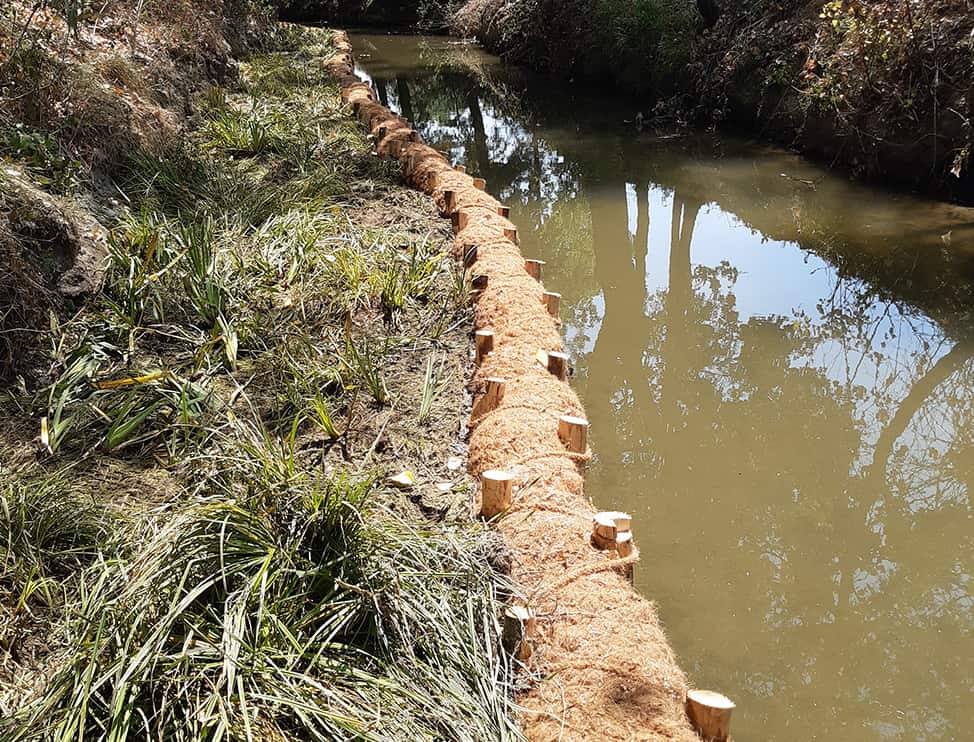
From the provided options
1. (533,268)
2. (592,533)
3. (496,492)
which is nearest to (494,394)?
(496,492)

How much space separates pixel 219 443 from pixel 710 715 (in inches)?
73.0

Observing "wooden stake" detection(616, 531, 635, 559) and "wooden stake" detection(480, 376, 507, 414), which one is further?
"wooden stake" detection(480, 376, 507, 414)

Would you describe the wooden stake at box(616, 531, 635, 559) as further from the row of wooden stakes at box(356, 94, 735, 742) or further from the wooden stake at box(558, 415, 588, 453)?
the wooden stake at box(558, 415, 588, 453)

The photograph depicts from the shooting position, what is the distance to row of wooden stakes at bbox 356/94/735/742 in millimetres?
1999

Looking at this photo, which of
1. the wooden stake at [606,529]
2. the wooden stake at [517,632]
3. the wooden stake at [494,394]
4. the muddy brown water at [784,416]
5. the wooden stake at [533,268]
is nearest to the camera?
the wooden stake at [517,632]

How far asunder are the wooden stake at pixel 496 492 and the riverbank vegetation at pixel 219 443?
0.16 metres

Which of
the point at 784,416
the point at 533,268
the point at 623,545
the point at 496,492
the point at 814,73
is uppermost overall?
the point at 814,73

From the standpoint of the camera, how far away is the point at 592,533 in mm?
2529

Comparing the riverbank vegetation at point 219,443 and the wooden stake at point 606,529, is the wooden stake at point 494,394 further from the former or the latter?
the wooden stake at point 606,529

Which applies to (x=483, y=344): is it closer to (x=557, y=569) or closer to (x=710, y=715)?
(x=557, y=569)

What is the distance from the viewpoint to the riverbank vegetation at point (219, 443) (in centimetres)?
187

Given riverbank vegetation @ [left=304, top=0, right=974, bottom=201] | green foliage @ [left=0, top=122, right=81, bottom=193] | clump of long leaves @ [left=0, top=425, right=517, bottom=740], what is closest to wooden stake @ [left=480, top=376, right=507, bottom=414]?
clump of long leaves @ [left=0, top=425, right=517, bottom=740]

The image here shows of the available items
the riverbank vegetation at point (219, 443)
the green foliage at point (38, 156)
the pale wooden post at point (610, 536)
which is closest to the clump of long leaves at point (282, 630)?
the riverbank vegetation at point (219, 443)

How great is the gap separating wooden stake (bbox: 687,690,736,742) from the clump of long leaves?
1.57 feet
